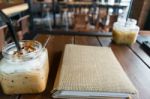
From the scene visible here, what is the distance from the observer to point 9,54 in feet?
1.66

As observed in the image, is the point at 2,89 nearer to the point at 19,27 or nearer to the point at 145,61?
the point at 145,61

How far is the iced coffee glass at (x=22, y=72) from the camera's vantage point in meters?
0.50

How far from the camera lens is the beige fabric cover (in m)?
0.51

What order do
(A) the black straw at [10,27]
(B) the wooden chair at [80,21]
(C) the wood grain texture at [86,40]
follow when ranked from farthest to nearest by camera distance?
(B) the wooden chair at [80,21]
(C) the wood grain texture at [86,40]
(A) the black straw at [10,27]

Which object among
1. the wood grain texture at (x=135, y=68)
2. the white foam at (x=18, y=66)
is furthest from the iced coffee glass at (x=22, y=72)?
the wood grain texture at (x=135, y=68)

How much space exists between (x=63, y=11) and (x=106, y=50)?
339cm

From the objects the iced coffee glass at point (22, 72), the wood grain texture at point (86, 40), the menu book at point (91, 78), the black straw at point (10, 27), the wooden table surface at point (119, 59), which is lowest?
the wood grain texture at point (86, 40)

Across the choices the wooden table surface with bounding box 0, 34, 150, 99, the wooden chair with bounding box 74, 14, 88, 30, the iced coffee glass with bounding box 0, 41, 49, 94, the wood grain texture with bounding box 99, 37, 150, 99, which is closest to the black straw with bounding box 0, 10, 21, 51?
the iced coffee glass with bounding box 0, 41, 49, 94

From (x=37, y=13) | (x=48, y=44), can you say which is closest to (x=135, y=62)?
(x=48, y=44)

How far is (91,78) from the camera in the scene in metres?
0.56

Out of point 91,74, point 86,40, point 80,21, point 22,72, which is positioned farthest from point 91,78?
point 80,21

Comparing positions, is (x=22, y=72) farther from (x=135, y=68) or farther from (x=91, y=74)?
(x=135, y=68)

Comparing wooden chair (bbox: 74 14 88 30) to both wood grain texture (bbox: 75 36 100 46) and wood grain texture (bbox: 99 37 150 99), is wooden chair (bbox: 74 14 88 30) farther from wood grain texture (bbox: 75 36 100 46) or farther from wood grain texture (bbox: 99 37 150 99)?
wood grain texture (bbox: 99 37 150 99)

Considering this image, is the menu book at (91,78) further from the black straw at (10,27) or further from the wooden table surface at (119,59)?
the black straw at (10,27)
